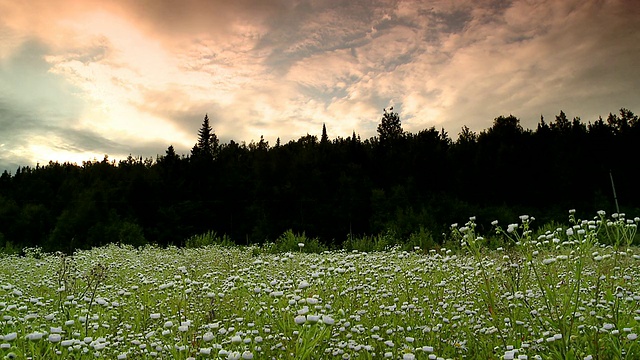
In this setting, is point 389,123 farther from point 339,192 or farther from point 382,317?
point 382,317

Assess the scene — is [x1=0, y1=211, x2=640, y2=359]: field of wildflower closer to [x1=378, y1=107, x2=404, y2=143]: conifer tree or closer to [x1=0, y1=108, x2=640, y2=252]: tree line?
[x1=0, y1=108, x2=640, y2=252]: tree line

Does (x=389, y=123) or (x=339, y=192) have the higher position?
(x=389, y=123)

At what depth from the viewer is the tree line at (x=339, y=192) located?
2389 cm

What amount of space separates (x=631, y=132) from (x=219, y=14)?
3814cm

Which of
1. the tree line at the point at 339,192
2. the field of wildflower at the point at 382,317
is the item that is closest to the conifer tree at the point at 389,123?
the tree line at the point at 339,192

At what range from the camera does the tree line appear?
23.9 m

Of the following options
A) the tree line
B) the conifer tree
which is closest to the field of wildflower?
the tree line

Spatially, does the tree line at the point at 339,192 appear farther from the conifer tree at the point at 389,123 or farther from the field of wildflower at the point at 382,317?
the field of wildflower at the point at 382,317

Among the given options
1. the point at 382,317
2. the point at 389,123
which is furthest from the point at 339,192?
the point at 389,123

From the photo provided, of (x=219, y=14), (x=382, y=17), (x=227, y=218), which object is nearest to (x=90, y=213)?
(x=227, y=218)

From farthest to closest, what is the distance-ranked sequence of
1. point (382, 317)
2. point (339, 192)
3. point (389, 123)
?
point (389, 123) → point (339, 192) → point (382, 317)

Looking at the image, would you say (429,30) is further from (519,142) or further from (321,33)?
(519,142)

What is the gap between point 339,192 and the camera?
2441cm

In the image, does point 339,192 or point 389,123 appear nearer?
point 339,192
